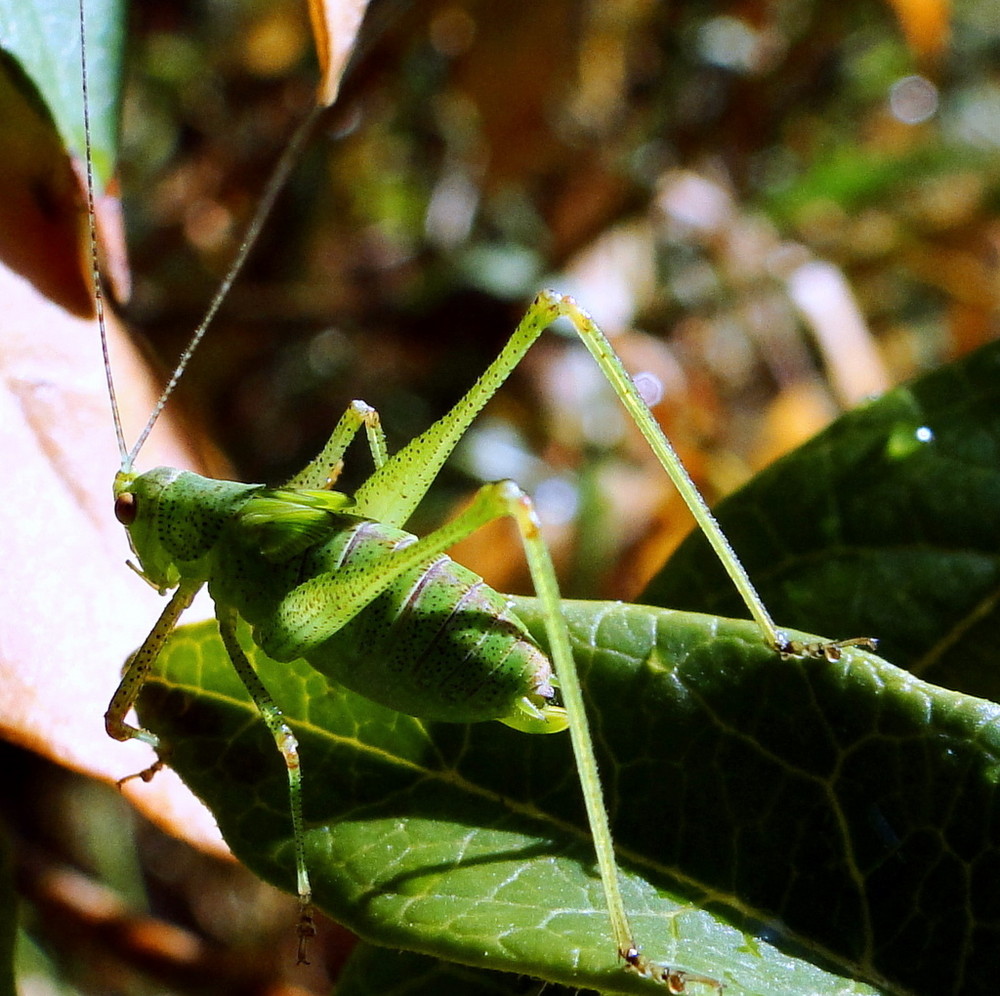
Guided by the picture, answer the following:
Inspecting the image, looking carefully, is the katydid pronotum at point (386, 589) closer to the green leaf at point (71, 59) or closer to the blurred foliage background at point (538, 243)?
the green leaf at point (71, 59)

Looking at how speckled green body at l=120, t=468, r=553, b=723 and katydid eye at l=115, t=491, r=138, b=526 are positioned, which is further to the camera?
katydid eye at l=115, t=491, r=138, b=526

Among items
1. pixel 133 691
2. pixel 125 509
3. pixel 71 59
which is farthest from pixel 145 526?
pixel 71 59

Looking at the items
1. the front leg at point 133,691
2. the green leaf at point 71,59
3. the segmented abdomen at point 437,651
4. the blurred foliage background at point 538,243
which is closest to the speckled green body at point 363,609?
the segmented abdomen at point 437,651

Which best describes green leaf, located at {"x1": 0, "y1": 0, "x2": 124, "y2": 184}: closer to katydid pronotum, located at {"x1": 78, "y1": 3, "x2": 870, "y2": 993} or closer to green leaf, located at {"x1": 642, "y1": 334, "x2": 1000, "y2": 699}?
katydid pronotum, located at {"x1": 78, "y1": 3, "x2": 870, "y2": 993}

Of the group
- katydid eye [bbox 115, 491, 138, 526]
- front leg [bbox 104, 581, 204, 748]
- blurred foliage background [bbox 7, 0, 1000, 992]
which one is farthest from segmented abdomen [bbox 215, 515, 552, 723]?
blurred foliage background [bbox 7, 0, 1000, 992]

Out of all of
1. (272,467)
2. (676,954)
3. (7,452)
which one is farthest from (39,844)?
(676,954)

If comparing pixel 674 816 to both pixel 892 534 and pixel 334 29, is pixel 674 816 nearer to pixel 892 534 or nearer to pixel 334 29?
pixel 892 534
